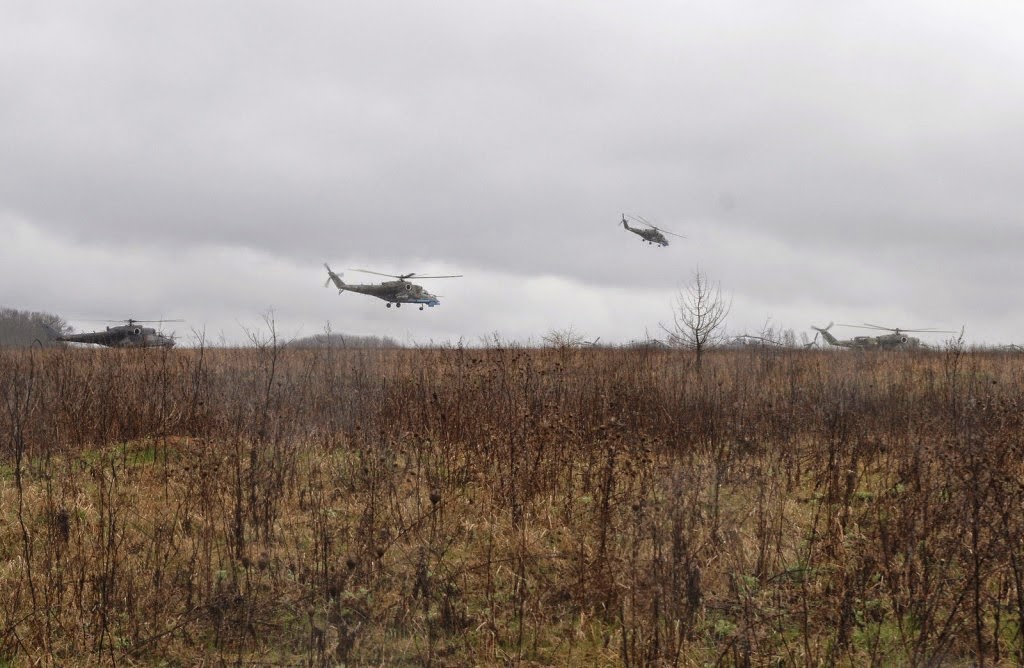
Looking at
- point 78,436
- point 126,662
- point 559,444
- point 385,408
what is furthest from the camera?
point 385,408

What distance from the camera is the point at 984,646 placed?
4266 millimetres

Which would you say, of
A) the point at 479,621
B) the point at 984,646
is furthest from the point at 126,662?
the point at 984,646

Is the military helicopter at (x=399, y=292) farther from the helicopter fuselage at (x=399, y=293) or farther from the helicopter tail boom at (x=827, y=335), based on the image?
the helicopter tail boom at (x=827, y=335)

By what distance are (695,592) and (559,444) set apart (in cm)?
432

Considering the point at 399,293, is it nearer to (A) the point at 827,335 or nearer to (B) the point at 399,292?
(B) the point at 399,292

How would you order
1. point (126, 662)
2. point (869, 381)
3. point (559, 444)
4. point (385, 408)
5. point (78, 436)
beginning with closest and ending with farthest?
1. point (126, 662)
2. point (559, 444)
3. point (78, 436)
4. point (385, 408)
5. point (869, 381)

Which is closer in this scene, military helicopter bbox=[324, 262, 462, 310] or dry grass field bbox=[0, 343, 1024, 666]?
dry grass field bbox=[0, 343, 1024, 666]

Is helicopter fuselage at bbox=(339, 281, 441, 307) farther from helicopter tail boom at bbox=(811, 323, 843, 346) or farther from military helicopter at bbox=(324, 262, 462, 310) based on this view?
helicopter tail boom at bbox=(811, 323, 843, 346)

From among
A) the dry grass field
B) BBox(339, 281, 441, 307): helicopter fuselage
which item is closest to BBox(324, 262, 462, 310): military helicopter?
BBox(339, 281, 441, 307): helicopter fuselage

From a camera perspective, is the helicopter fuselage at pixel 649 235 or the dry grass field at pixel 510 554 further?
the helicopter fuselage at pixel 649 235

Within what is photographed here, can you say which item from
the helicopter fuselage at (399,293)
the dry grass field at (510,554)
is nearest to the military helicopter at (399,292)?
the helicopter fuselage at (399,293)

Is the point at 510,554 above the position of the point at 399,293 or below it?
below

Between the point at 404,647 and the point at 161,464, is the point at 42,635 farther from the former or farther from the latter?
the point at 161,464

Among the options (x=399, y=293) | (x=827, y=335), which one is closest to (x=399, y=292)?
(x=399, y=293)
